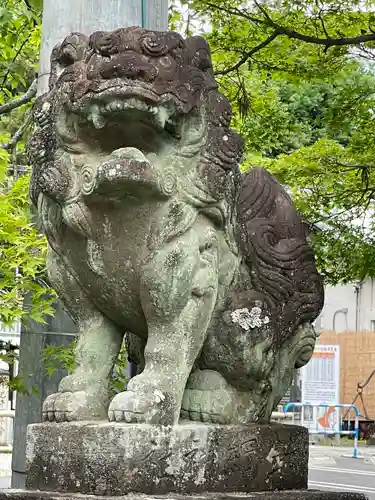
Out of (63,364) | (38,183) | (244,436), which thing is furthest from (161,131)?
(63,364)

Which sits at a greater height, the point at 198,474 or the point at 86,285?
the point at 86,285

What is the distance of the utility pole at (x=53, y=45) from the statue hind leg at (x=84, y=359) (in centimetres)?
164

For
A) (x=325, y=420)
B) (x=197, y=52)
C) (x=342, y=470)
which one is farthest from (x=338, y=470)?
(x=197, y=52)

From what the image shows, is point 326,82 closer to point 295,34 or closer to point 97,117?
point 295,34

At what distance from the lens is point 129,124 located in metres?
3.19

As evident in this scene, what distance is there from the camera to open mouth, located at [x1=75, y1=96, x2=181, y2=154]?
10.1ft

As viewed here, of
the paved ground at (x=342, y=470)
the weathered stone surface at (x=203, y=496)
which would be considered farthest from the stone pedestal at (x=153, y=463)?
the paved ground at (x=342, y=470)

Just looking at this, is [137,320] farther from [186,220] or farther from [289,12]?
[289,12]

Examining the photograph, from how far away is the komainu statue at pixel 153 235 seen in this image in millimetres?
3119

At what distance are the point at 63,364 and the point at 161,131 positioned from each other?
2.30 m

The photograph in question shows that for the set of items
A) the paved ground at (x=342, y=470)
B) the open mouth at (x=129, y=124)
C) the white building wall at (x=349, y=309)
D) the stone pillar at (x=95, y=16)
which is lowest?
the paved ground at (x=342, y=470)

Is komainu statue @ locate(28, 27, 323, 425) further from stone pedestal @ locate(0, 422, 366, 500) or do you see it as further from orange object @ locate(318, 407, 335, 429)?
orange object @ locate(318, 407, 335, 429)

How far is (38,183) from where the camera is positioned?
3.34 meters

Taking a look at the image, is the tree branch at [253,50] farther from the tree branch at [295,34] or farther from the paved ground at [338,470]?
the paved ground at [338,470]
